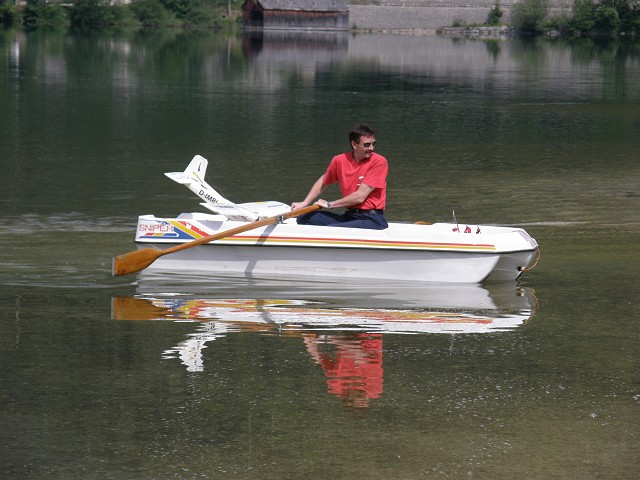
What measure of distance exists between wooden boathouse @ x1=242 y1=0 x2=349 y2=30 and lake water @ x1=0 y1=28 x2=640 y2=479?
304 feet

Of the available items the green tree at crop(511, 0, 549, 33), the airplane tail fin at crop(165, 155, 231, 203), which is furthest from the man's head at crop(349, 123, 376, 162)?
the green tree at crop(511, 0, 549, 33)

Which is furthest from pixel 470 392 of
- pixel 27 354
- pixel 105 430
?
pixel 27 354

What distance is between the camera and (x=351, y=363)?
33.2 ft

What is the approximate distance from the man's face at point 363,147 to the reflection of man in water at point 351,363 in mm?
2498

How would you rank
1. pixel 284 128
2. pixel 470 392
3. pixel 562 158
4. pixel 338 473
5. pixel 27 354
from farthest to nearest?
pixel 284 128
pixel 562 158
pixel 27 354
pixel 470 392
pixel 338 473

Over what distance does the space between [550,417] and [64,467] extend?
10.9 ft

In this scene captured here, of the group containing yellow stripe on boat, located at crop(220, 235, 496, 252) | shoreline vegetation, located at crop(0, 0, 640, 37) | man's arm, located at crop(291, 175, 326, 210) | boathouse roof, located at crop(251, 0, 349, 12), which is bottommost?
yellow stripe on boat, located at crop(220, 235, 496, 252)

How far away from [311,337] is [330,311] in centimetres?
100

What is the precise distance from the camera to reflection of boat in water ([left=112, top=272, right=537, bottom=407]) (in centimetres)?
1045

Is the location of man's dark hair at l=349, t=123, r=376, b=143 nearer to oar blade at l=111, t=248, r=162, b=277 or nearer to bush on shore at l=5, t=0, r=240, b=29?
oar blade at l=111, t=248, r=162, b=277

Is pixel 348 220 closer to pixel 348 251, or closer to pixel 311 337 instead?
pixel 348 251

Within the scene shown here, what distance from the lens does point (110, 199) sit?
18547 millimetres

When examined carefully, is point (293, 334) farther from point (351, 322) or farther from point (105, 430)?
point (105, 430)

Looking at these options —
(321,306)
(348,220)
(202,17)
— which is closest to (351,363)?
(321,306)
